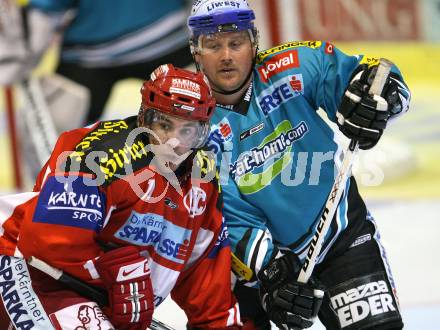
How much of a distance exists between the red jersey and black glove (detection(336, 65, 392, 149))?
39cm

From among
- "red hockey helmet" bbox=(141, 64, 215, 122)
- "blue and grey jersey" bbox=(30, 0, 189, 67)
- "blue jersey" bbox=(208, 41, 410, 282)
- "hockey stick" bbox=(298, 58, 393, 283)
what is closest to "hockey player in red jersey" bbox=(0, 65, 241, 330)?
"red hockey helmet" bbox=(141, 64, 215, 122)

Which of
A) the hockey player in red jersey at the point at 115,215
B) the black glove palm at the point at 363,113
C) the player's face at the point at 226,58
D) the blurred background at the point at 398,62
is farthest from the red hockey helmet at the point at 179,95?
the blurred background at the point at 398,62

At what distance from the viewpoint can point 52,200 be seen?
2.77 meters

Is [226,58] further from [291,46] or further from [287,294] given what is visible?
[287,294]

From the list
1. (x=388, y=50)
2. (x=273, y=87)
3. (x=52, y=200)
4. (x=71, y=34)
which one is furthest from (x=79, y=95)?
(x=52, y=200)

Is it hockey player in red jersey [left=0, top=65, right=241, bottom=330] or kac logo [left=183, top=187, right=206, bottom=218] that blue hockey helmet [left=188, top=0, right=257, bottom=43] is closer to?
hockey player in red jersey [left=0, top=65, right=241, bottom=330]

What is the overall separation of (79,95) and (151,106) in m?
2.82

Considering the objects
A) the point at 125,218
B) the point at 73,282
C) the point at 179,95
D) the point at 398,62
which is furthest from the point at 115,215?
the point at 398,62

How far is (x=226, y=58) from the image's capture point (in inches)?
125

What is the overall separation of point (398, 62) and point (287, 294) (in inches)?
142

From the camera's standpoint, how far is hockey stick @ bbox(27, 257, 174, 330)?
111 inches

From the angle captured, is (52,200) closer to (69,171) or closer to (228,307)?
(69,171)

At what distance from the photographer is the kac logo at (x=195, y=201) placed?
298cm

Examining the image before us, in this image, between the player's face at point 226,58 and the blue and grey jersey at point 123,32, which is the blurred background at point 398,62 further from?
the player's face at point 226,58
